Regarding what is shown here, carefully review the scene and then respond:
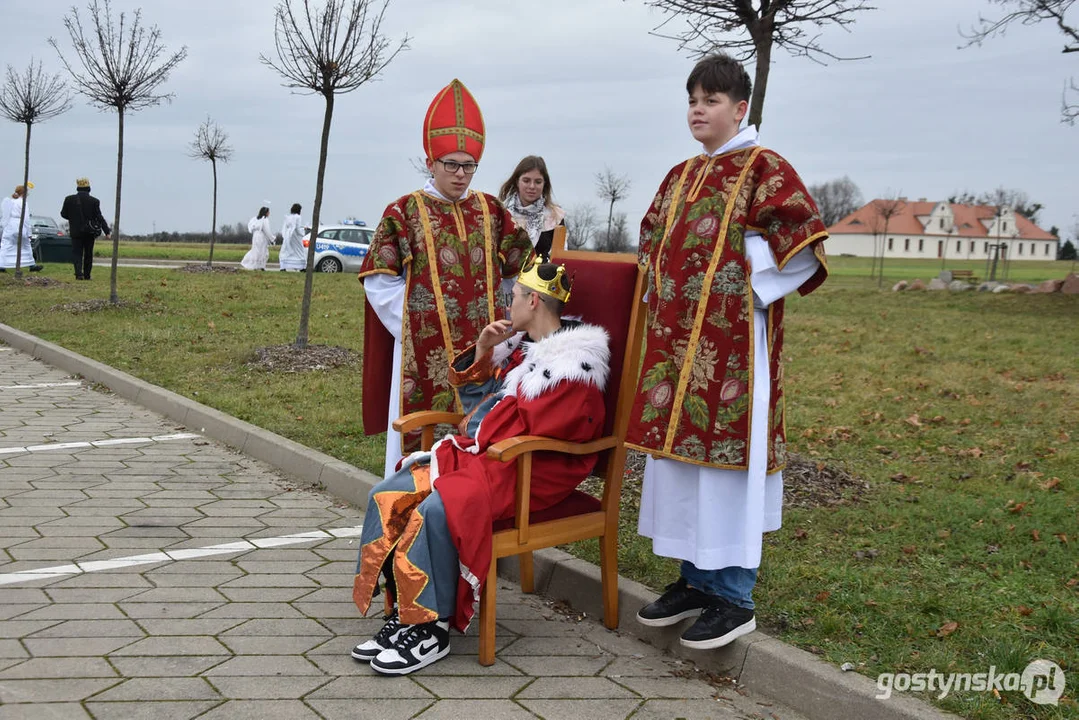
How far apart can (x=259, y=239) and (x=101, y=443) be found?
64.6 ft

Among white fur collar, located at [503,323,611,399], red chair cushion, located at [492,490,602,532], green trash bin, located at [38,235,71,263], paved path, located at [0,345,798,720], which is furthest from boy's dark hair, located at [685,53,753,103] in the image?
green trash bin, located at [38,235,71,263]

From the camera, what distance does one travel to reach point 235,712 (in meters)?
3.17

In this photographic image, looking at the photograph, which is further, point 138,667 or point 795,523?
point 795,523

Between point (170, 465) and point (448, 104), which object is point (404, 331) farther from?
point (170, 465)

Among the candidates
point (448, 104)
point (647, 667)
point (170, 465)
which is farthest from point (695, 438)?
point (170, 465)

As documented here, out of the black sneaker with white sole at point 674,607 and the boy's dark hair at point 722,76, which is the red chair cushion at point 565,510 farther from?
the boy's dark hair at point 722,76

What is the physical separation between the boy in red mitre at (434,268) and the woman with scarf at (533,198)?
2159mm

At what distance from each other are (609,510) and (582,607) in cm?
52

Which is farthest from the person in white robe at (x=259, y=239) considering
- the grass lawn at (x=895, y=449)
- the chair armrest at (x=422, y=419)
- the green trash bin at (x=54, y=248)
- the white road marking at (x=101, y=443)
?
the chair armrest at (x=422, y=419)

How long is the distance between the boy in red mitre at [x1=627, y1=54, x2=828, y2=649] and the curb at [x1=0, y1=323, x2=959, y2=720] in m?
0.14

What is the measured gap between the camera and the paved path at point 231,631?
3291 mm

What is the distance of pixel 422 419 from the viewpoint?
14.1 feet

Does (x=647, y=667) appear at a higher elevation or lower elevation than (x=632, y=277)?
lower

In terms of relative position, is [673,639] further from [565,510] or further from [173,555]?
[173,555]
